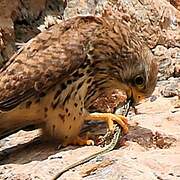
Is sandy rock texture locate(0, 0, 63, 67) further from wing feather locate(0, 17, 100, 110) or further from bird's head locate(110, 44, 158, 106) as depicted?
bird's head locate(110, 44, 158, 106)

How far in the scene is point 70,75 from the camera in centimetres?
459

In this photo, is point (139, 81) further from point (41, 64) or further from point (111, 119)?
point (41, 64)

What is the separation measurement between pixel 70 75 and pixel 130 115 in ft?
3.61

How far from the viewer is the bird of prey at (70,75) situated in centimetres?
453

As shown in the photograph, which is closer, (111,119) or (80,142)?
(80,142)

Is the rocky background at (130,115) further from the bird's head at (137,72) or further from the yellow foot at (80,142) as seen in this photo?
the bird's head at (137,72)

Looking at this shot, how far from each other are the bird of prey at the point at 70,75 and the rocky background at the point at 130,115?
0.20 meters

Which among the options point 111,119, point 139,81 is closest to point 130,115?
point 139,81

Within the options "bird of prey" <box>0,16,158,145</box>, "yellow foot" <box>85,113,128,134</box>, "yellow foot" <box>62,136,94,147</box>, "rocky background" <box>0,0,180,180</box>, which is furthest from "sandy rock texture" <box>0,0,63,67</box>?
"yellow foot" <box>62,136,94,147</box>

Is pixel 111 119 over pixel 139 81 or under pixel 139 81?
under

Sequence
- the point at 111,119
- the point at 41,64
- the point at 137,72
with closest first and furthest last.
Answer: the point at 41,64 → the point at 111,119 → the point at 137,72

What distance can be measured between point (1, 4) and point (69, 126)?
1.48 metres

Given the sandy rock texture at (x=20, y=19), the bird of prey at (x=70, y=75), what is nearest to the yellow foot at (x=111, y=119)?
the bird of prey at (x=70, y=75)

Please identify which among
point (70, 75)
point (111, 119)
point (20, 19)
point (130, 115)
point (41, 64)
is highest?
point (20, 19)
